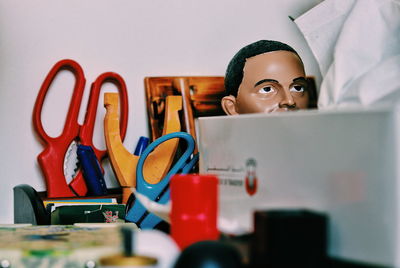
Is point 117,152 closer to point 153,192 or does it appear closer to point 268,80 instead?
point 153,192

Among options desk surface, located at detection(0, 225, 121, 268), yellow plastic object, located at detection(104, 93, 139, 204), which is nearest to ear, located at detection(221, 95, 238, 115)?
yellow plastic object, located at detection(104, 93, 139, 204)

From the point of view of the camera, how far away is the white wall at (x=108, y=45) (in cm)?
122

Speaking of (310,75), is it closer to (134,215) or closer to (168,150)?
(168,150)

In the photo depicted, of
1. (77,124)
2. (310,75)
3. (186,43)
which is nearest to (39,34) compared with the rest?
(77,124)

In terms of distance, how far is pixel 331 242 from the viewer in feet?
1.56

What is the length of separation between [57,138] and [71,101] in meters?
0.11

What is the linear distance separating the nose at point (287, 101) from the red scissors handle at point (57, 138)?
1.59 feet

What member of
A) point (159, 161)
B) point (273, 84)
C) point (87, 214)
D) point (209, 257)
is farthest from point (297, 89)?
point (209, 257)

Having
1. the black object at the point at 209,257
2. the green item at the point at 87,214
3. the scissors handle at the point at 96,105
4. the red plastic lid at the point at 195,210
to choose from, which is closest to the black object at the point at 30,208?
the green item at the point at 87,214

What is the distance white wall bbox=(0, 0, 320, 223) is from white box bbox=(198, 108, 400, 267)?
Result: 764mm

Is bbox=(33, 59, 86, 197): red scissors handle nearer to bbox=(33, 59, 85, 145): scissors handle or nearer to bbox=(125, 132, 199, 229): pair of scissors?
bbox=(33, 59, 85, 145): scissors handle

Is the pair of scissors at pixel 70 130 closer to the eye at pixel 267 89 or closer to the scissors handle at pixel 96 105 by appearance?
the scissors handle at pixel 96 105

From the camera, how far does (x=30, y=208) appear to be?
898 mm

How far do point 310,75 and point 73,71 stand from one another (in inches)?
25.4
